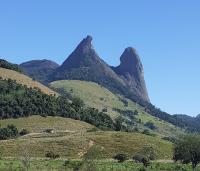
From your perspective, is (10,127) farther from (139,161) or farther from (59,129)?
(139,161)

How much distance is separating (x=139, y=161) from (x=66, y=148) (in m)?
28.1

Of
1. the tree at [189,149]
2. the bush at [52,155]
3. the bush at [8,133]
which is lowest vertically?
the bush at [52,155]

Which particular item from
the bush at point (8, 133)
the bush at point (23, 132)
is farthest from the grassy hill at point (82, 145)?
the bush at point (8, 133)

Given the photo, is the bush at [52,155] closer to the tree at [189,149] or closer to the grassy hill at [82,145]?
the grassy hill at [82,145]

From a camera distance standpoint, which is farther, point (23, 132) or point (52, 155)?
point (23, 132)

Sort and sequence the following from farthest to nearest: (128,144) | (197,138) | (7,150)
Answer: (128,144)
(7,150)
(197,138)

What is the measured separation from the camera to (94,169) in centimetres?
5594

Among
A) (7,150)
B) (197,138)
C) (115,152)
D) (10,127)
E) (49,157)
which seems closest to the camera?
(197,138)

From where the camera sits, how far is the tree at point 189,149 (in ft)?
341

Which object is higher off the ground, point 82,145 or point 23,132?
point 23,132

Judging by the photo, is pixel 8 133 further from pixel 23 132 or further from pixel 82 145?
pixel 82 145

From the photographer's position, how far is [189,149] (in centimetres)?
10494

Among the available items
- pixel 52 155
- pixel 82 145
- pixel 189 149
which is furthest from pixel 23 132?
pixel 189 149

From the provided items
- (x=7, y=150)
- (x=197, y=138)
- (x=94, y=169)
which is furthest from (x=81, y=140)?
(x=94, y=169)
